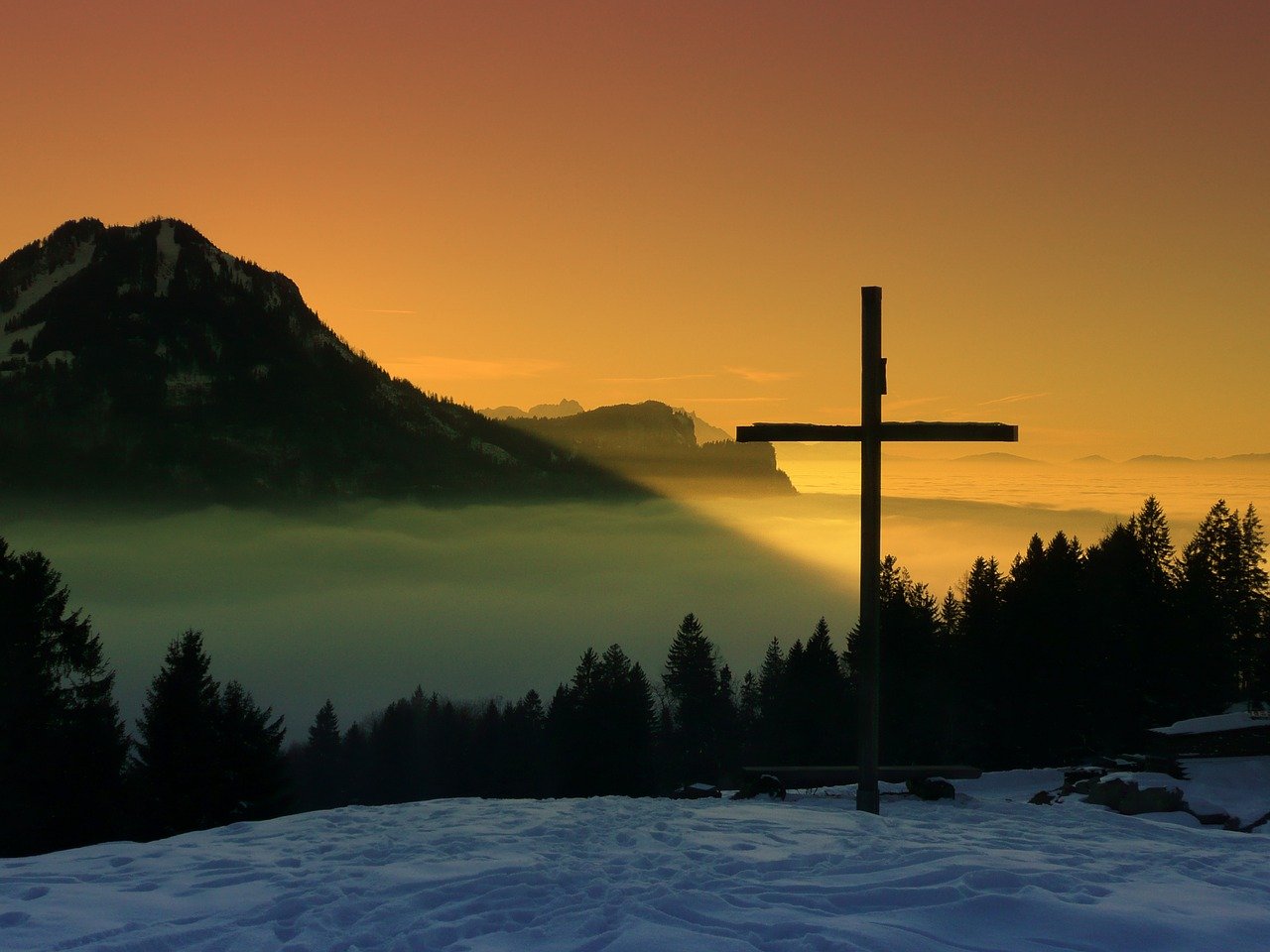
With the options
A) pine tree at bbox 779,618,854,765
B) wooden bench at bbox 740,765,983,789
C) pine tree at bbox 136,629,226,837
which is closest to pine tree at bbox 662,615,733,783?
pine tree at bbox 779,618,854,765

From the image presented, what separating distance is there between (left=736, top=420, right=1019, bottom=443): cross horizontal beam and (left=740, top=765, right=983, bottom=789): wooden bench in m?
6.04

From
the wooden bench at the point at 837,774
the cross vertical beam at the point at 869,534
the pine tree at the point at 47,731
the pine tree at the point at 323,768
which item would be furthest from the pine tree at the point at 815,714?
the pine tree at the point at 323,768

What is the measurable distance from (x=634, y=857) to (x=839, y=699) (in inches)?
2286

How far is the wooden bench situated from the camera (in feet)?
56.8

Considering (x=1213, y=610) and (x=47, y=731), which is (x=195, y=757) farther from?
(x=1213, y=610)

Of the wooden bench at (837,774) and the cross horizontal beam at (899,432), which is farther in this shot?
the wooden bench at (837,774)

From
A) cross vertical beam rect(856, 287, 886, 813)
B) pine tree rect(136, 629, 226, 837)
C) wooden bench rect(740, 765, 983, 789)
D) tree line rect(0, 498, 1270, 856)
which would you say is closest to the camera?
cross vertical beam rect(856, 287, 886, 813)

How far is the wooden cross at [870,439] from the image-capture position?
13.9 m

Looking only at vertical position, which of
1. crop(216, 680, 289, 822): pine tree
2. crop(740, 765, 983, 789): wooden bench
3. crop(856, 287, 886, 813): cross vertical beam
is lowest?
crop(216, 680, 289, 822): pine tree

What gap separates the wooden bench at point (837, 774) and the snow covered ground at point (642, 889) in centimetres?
542

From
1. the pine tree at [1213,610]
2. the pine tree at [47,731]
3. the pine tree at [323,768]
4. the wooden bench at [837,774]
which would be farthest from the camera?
the pine tree at [323,768]

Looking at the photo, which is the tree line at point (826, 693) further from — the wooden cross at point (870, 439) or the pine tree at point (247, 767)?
the wooden cross at point (870, 439)

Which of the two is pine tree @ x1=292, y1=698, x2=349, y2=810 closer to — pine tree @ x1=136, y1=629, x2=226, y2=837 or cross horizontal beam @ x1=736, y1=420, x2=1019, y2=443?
pine tree @ x1=136, y1=629, x2=226, y2=837

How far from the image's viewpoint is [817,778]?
17.5 m
